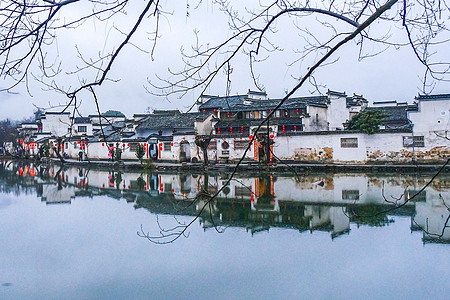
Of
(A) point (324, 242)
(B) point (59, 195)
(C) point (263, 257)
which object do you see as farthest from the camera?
(B) point (59, 195)

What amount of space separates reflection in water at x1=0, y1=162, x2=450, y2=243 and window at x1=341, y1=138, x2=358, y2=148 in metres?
2.66

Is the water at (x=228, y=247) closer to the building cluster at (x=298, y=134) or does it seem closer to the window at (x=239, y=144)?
the building cluster at (x=298, y=134)

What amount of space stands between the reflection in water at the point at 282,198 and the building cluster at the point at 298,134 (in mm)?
1497

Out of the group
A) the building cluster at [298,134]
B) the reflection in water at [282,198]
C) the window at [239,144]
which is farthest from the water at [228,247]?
the window at [239,144]

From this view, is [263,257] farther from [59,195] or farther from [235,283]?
[59,195]

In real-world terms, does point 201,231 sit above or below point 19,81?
below

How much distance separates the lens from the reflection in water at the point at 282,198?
25.2ft

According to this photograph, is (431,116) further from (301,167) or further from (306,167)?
(301,167)

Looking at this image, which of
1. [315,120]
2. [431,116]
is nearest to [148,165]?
[315,120]

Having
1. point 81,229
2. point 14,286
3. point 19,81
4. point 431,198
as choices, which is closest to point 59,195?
point 81,229

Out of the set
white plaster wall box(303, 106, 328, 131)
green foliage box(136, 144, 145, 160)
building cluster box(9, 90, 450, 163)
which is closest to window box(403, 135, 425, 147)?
building cluster box(9, 90, 450, 163)

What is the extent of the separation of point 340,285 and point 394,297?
22.6 inches

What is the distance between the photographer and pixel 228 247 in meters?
6.32

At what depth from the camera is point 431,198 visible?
30.9ft
